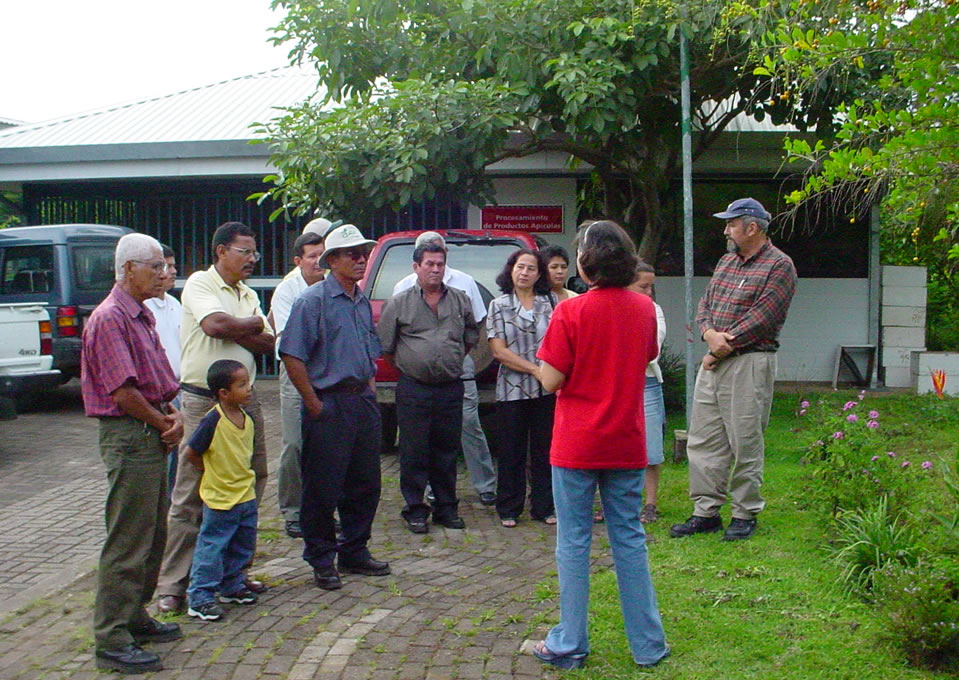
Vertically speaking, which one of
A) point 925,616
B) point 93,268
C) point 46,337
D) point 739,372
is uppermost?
point 93,268

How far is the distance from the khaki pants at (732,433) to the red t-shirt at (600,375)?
1836 mm

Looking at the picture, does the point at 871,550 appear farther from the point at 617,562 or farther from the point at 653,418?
the point at 653,418

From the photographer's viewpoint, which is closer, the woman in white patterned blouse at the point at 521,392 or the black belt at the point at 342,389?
the black belt at the point at 342,389

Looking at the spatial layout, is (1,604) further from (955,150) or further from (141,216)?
(141,216)

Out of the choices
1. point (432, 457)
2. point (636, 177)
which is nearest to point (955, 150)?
point (432, 457)

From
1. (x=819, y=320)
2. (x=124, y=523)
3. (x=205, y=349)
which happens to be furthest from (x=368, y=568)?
(x=819, y=320)

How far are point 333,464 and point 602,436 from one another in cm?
172

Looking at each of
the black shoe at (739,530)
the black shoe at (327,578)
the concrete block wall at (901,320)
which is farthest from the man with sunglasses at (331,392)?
the concrete block wall at (901,320)

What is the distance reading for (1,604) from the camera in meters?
5.35

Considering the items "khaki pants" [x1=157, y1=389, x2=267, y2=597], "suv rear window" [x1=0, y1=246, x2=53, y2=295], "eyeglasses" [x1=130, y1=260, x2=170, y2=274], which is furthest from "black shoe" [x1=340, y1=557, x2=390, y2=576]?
"suv rear window" [x1=0, y1=246, x2=53, y2=295]

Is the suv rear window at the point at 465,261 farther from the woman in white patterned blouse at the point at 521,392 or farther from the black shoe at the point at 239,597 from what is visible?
the black shoe at the point at 239,597

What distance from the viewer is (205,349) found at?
204 inches

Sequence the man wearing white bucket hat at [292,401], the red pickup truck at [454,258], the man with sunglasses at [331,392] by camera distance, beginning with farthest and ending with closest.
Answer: the red pickup truck at [454,258] → the man wearing white bucket hat at [292,401] → the man with sunglasses at [331,392]

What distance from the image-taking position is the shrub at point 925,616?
4.03m
